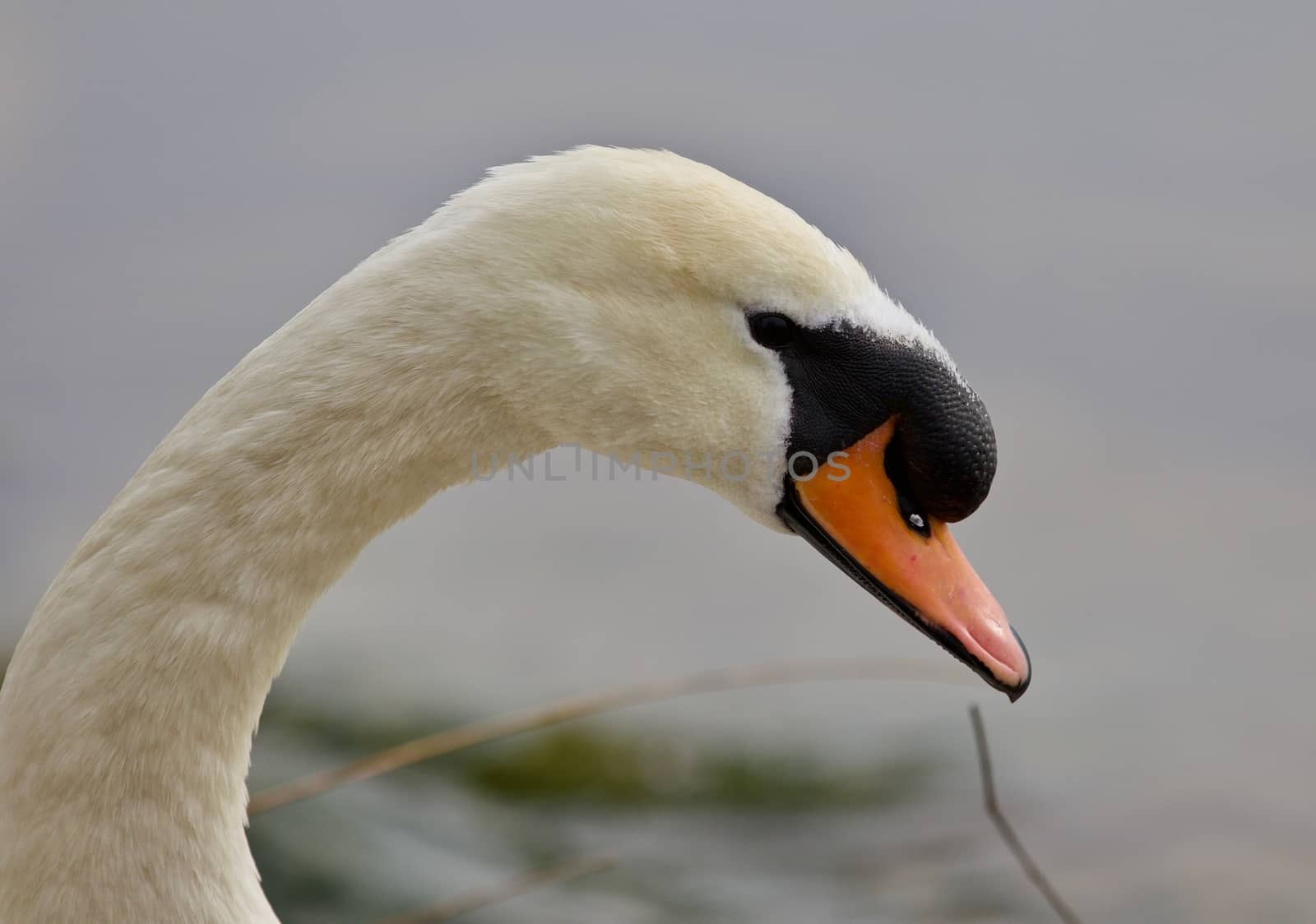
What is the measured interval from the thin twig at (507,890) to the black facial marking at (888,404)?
193 cm

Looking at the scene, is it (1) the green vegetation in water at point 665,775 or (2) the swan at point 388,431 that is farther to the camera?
(1) the green vegetation in water at point 665,775

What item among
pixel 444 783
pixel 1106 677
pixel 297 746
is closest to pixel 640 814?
pixel 444 783

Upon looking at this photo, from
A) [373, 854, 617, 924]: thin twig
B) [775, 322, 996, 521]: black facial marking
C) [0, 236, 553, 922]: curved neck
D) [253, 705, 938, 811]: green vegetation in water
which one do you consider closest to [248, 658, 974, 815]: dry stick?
[253, 705, 938, 811]: green vegetation in water

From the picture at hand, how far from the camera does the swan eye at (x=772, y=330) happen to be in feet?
6.42

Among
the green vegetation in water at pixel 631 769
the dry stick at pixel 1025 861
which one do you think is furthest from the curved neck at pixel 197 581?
the green vegetation in water at pixel 631 769

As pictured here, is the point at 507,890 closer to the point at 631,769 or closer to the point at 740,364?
the point at 631,769

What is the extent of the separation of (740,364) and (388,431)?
451mm

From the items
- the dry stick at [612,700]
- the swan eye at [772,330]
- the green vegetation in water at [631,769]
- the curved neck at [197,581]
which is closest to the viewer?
the curved neck at [197,581]

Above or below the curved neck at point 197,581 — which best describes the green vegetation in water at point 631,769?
below

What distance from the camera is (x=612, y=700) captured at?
Answer: 11.3 ft

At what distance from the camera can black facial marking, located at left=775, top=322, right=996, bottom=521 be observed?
1.97m

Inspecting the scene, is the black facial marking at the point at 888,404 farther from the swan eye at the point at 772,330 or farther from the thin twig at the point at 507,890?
the thin twig at the point at 507,890

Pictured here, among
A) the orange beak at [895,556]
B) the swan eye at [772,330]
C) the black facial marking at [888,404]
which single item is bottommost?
the orange beak at [895,556]

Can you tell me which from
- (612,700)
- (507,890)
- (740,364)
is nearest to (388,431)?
(740,364)
